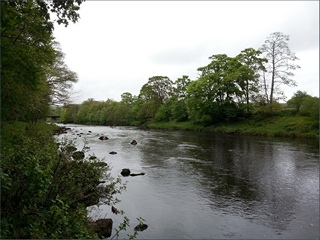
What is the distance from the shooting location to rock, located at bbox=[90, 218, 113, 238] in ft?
25.1

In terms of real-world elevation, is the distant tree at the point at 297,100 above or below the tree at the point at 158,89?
below

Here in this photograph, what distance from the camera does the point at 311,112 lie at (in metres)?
36.3

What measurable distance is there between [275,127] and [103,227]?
3695cm

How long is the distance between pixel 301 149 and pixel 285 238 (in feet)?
62.1

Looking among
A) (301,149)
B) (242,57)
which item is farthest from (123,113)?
(301,149)

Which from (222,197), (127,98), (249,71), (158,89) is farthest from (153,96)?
(222,197)

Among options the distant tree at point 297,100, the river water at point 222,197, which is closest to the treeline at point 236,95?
the distant tree at point 297,100

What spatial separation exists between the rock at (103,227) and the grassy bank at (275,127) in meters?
32.3

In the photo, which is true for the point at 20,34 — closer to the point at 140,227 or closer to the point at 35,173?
the point at 35,173

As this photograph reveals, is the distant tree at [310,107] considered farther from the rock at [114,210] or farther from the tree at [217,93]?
the rock at [114,210]

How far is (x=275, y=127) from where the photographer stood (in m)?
39.2

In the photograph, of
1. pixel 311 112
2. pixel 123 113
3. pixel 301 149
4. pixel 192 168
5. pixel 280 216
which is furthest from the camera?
pixel 123 113

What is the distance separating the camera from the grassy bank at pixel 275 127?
34.5 metres

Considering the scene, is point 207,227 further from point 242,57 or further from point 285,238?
point 242,57
